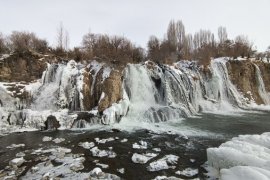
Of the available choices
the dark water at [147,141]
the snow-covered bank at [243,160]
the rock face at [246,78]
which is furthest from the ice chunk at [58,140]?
the rock face at [246,78]

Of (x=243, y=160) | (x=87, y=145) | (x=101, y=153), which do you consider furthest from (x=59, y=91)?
(x=243, y=160)

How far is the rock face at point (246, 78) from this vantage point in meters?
21.9

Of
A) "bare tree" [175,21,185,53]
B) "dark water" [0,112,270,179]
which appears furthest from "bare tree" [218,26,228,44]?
"dark water" [0,112,270,179]

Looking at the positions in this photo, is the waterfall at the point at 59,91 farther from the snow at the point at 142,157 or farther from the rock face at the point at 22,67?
the snow at the point at 142,157

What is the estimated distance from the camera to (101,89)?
46.2ft

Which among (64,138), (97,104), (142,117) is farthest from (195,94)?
(64,138)

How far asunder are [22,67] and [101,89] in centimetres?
503

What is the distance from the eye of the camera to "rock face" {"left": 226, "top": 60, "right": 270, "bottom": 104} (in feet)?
71.8

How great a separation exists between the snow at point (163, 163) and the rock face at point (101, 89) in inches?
248

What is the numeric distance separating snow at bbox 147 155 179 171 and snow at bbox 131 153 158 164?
34 cm

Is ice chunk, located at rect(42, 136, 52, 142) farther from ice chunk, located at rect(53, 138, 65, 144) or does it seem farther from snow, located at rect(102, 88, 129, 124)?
snow, located at rect(102, 88, 129, 124)

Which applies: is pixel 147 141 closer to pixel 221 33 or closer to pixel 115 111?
pixel 115 111

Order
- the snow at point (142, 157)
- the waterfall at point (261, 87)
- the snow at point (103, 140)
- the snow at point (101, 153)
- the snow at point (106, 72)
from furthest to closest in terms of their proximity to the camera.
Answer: the waterfall at point (261, 87) < the snow at point (106, 72) < the snow at point (103, 140) < the snow at point (101, 153) < the snow at point (142, 157)

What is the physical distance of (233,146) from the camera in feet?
22.3
